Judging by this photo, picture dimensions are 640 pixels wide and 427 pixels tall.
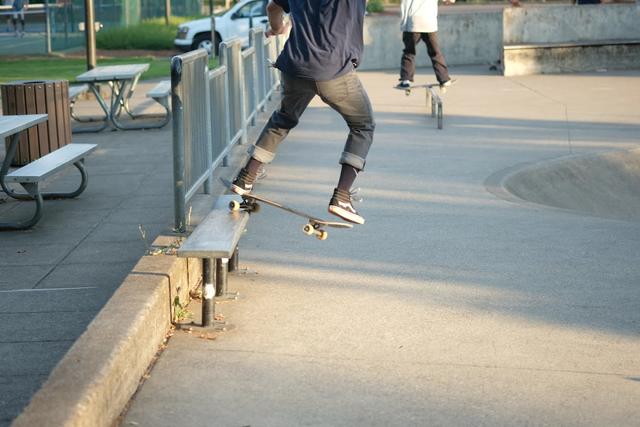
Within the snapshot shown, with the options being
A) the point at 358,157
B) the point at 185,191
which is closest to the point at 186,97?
the point at 185,191

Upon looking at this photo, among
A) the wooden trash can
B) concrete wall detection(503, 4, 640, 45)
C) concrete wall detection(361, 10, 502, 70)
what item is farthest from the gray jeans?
concrete wall detection(361, 10, 502, 70)

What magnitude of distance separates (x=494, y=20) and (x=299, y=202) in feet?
60.7

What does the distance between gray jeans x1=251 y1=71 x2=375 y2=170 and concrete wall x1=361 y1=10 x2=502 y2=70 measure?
62.3 ft

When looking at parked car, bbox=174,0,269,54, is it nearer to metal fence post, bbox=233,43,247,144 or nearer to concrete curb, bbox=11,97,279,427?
metal fence post, bbox=233,43,247,144

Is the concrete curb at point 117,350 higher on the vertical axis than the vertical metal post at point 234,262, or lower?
higher

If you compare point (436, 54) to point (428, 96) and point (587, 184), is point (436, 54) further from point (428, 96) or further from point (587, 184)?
point (587, 184)

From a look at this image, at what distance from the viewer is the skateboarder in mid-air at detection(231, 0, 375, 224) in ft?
21.9

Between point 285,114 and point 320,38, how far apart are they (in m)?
0.59

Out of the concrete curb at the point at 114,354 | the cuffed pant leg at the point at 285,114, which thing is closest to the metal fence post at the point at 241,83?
the cuffed pant leg at the point at 285,114

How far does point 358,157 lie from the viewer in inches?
279

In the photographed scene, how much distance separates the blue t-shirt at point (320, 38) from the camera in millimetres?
6656

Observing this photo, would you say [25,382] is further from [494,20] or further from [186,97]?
[494,20]

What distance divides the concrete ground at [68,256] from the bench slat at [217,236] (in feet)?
2.35

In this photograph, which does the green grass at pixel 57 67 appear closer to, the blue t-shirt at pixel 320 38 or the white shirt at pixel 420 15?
the white shirt at pixel 420 15
